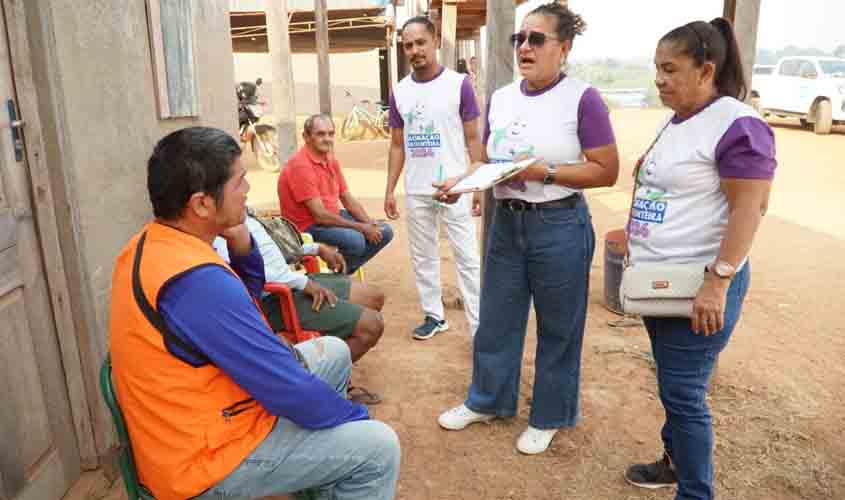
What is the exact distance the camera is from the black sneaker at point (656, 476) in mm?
2762

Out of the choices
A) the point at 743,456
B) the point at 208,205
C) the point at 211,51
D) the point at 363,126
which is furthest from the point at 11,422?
the point at 363,126

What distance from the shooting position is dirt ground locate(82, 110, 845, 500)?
283 centimetres

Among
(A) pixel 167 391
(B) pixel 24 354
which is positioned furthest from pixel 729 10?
(B) pixel 24 354

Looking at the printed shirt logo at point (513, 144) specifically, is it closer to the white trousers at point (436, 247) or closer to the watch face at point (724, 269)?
the watch face at point (724, 269)

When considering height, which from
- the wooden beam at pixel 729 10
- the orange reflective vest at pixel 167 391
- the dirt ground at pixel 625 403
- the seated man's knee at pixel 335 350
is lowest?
the dirt ground at pixel 625 403

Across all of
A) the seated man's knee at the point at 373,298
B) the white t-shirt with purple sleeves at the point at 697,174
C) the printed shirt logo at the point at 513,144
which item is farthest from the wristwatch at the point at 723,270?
the seated man's knee at the point at 373,298

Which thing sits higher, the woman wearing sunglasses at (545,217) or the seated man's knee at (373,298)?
the woman wearing sunglasses at (545,217)

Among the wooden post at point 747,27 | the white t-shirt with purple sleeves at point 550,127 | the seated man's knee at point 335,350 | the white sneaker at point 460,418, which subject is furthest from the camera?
the wooden post at point 747,27

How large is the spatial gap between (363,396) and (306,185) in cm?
155

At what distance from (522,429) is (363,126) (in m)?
14.0

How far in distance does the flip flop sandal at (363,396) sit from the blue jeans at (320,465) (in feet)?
5.05

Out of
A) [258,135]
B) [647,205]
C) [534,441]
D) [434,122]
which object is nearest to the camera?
[647,205]

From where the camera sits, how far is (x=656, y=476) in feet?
9.09

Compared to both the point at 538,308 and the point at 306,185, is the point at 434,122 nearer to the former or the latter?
the point at 306,185
